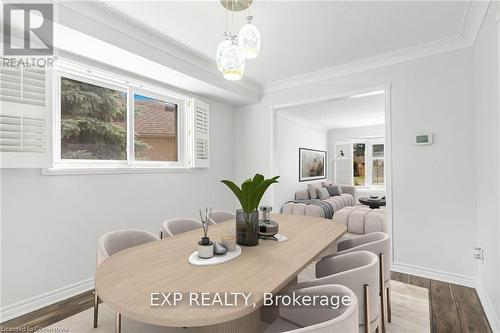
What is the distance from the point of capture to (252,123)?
4.33 m

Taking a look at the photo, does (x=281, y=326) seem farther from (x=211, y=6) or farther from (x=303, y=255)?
(x=211, y=6)

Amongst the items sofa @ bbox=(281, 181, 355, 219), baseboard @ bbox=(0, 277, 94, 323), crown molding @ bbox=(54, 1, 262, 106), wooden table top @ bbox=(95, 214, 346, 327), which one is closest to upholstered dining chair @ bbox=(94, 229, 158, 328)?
wooden table top @ bbox=(95, 214, 346, 327)

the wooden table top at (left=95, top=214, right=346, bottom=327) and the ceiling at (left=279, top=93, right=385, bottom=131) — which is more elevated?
the ceiling at (left=279, top=93, right=385, bottom=131)

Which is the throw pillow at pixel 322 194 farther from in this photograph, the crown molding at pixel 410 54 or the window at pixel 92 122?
the window at pixel 92 122

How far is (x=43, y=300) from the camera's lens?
2213 mm

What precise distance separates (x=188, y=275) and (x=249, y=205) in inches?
22.3

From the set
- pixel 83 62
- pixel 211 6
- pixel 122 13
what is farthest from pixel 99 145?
pixel 211 6

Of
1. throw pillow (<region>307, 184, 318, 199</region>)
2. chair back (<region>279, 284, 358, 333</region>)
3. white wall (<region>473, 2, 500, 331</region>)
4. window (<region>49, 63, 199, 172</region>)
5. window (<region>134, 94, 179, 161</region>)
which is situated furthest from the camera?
throw pillow (<region>307, 184, 318, 199</region>)

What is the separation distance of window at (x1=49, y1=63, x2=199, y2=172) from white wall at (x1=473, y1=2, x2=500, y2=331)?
3.11 meters

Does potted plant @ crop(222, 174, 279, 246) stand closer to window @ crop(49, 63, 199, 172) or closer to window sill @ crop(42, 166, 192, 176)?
window sill @ crop(42, 166, 192, 176)

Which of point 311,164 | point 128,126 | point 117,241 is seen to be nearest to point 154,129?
point 128,126

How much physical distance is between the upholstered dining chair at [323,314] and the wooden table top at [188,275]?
16 centimetres

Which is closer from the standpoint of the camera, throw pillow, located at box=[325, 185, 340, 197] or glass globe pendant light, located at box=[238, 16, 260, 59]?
glass globe pendant light, located at box=[238, 16, 260, 59]

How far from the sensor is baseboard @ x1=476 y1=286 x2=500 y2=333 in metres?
1.84
